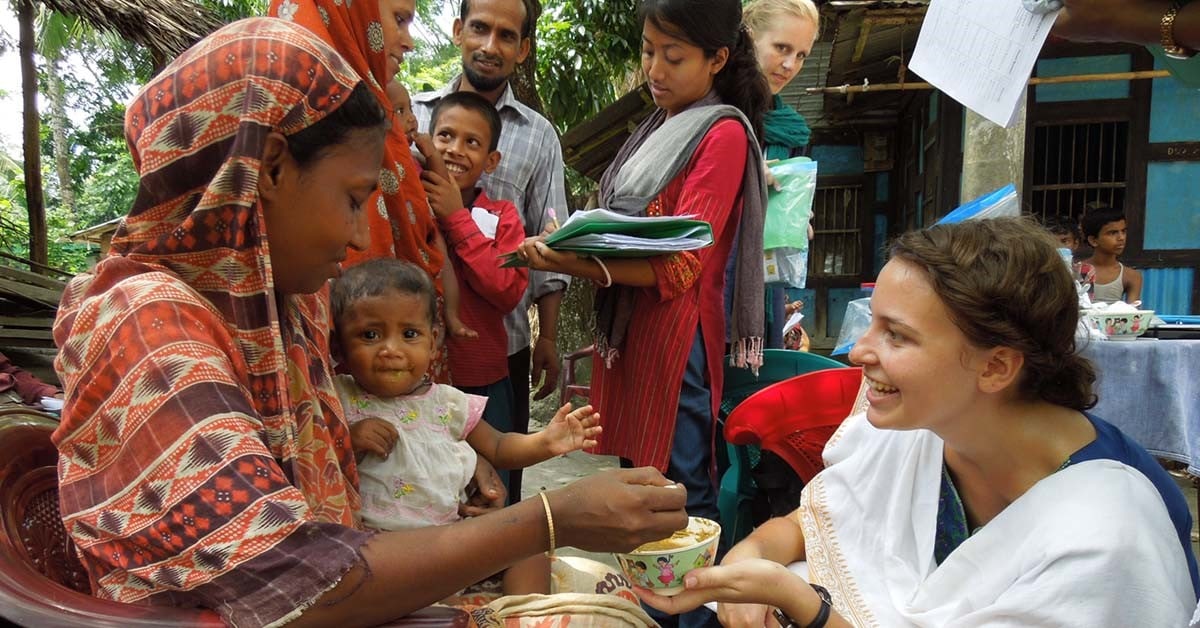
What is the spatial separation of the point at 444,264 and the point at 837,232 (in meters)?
11.3

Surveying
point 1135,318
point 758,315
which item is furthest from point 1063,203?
point 758,315

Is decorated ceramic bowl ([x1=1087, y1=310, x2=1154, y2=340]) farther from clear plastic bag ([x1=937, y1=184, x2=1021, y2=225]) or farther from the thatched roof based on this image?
the thatched roof

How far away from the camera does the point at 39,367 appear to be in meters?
5.40

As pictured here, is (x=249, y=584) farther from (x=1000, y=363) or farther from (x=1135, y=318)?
(x=1135, y=318)

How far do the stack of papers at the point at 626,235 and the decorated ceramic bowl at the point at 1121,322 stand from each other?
2129 mm

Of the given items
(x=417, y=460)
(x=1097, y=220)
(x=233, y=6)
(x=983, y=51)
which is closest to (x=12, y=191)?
(x=233, y=6)

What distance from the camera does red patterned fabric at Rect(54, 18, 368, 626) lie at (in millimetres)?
1127

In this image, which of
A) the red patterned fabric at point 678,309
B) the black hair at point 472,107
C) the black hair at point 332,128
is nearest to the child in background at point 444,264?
the black hair at point 472,107

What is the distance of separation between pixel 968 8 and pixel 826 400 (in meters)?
1.10

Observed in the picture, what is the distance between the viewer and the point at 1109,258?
7.23 metres

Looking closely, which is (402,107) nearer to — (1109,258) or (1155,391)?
(1155,391)

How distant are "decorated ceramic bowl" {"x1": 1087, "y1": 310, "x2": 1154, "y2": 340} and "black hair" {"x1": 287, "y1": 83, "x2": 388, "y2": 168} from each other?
3.33m

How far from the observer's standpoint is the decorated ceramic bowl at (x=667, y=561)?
1505 mm

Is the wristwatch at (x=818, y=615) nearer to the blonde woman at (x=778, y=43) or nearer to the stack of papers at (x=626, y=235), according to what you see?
the stack of papers at (x=626, y=235)
